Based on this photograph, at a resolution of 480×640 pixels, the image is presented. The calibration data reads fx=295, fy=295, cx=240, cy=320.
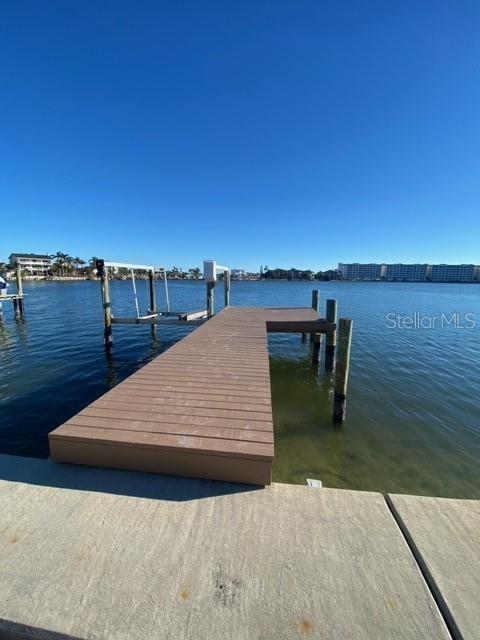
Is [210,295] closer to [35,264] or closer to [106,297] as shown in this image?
[106,297]

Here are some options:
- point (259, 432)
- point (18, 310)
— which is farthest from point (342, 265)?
point (259, 432)

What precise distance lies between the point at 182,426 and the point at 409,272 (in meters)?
174

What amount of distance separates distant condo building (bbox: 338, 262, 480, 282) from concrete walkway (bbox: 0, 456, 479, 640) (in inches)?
6794

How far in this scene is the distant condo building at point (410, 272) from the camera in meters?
140

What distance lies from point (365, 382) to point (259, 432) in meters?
7.18

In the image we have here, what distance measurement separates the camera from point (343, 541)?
7.04 feet

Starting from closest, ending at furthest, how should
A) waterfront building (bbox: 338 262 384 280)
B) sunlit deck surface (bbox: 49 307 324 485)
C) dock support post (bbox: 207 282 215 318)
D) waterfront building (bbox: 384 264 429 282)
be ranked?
1. sunlit deck surface (bbox: 49 307 324 485)
2. dock support post (bbox: 207 282 215 318)
3. waterfront building (bbox: 384 264 429 282)
4. waterfront building (bbox: 338 262 384 280)

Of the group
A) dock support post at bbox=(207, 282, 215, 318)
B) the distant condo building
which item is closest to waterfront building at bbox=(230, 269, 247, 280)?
the distant condo building

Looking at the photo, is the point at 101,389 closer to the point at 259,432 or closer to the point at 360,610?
the point at 259,432

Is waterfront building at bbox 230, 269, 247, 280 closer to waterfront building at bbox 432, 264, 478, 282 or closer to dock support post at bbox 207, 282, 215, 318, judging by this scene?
waterfront building at bbox 432, 264, 478, 282

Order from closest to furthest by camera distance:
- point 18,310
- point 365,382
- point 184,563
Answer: point 184,563 < point 365,382 < point 18,310

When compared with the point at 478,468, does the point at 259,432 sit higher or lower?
higher

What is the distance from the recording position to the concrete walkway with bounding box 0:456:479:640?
1.62m

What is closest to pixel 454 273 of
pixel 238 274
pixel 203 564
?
pixel 238 274
